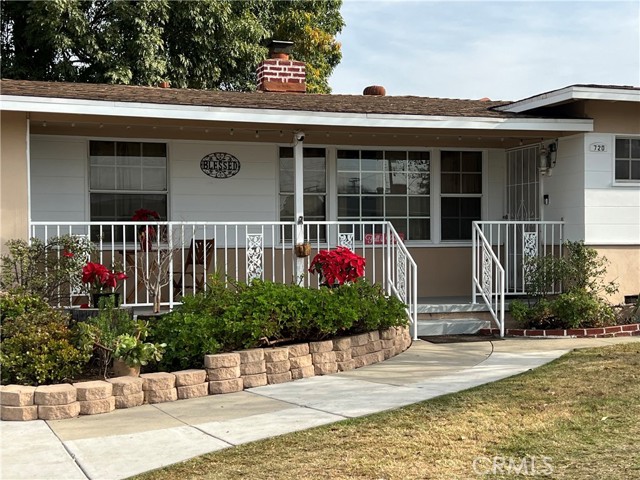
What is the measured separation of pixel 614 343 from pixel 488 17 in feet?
22.5

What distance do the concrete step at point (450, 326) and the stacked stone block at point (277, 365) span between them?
313 cm

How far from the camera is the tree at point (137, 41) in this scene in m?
17.5

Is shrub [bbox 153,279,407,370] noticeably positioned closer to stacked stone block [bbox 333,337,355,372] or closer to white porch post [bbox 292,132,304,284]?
stacked stone block [bbox 333,337,355,372]

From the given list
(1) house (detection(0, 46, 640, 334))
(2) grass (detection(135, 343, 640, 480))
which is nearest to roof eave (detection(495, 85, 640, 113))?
(1) house (detection(0, 46, 640, 334))

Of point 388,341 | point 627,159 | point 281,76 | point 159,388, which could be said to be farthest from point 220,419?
point 281,76

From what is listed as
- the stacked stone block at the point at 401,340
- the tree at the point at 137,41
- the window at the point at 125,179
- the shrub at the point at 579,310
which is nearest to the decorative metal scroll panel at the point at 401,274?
the stacked stone block at the point at 401,340

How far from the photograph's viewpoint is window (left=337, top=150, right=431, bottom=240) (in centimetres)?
1163

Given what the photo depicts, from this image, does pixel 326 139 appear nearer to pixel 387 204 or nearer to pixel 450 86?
pixel 387 204

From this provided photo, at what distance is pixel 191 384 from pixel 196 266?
12.3 ft

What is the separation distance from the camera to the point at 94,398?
6176 millimetres

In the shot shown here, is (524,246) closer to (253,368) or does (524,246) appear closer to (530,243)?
(530,243)

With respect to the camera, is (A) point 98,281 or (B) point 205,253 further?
(B) point 205,253

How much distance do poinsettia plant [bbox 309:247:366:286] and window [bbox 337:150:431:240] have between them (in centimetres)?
298

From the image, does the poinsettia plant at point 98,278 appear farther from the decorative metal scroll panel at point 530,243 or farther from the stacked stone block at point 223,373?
the decorative metal scroll panel at point 530,243
